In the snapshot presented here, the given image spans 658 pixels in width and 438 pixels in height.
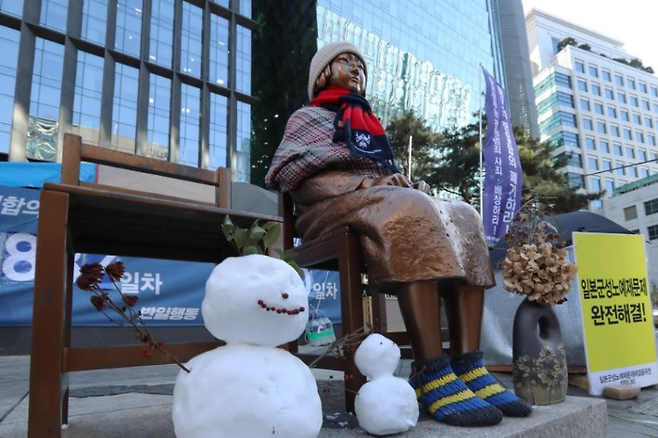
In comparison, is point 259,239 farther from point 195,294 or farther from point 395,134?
point 395,134

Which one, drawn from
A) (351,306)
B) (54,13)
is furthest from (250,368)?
(54,13)

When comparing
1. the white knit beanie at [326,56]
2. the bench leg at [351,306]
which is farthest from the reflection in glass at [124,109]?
the bench leg at [351,306]

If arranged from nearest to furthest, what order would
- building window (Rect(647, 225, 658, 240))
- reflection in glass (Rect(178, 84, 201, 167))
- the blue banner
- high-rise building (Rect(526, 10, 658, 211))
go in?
the blue banner, reflection in glass (Rect(178, 84, 201, 167)), building window (Rect(647, 225, 658, 240)), high-rise building (Rect(526, 10, 658, 211))

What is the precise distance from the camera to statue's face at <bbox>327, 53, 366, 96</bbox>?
5.97 feet

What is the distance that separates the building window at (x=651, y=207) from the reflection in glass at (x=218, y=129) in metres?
30.0

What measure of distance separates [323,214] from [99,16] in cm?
1439

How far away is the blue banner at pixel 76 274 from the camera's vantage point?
3912 mm

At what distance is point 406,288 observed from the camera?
122 cm

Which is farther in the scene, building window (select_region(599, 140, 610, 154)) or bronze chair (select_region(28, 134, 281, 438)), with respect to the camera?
building window (select_region(599, 140, 610, 154))

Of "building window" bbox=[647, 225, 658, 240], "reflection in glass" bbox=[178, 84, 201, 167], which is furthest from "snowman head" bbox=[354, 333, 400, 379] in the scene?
"building window" bbox=[647, 225, 658, 240]

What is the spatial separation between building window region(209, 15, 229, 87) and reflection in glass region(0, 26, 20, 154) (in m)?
5.66

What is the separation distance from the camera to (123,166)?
1.26 m

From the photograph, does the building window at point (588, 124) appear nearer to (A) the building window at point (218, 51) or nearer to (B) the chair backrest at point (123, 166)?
(A) the building window at point (218, 51)

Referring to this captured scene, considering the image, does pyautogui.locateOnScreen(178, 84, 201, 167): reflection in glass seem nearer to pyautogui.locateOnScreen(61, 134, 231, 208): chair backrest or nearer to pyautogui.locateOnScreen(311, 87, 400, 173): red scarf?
pyautogui.locateOnScreen(311, 87, 400, 173): red scarf
